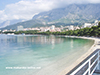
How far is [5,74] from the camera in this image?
781 centimetres

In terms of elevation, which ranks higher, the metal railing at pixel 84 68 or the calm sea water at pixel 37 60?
the metal railing at pixel 84 68

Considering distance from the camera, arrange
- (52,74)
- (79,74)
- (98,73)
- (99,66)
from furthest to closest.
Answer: (52,74) → (99,66) → (98,73) → (79,74)

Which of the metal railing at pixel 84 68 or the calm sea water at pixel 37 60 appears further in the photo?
the calm sea water at pixel 37 60

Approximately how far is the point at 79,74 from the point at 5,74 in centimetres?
570

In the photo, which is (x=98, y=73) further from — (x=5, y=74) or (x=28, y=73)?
(x=5, y=74)

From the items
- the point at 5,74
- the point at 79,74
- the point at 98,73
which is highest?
the point at 79,74

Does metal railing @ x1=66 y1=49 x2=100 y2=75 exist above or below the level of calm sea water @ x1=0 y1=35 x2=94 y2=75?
above

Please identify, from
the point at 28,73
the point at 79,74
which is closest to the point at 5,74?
the point at 28,73

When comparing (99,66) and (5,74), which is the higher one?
(99,66)

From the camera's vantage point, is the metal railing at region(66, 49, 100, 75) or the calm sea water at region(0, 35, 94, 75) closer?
the metal railing at region(66, 49, 100, 75)

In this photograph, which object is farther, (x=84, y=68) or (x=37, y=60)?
(x=37, y=60)

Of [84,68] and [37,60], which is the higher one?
[84,68]

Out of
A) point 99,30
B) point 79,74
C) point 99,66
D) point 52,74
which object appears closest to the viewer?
point 79,74

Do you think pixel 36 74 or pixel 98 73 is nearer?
pixel 98 73
